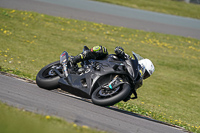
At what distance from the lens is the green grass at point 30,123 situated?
3747 millimetres

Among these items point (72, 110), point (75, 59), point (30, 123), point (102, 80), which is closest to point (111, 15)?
point (75, 59)

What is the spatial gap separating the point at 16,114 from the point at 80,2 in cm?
1882

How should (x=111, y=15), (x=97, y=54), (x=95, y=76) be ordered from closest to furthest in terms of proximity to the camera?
(x=95, y=76)
(x=97, y=54)
(x=111, y=15)

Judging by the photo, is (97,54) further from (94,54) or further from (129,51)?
(129,51)

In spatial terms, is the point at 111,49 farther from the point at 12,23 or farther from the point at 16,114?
the point at 16,114

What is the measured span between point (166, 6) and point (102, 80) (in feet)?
76.5

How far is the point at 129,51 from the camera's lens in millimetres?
14023

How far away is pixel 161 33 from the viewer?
18312 mm

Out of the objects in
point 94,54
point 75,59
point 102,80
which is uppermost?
point 94,54

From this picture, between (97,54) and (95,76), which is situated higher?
(97,54)

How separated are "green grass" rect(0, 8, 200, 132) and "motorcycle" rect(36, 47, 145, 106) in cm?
124

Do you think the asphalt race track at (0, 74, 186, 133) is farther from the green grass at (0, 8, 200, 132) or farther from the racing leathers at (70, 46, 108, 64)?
the green grass at (0, 8, 200, 132)

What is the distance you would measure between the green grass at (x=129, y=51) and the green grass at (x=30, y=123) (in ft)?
10.1

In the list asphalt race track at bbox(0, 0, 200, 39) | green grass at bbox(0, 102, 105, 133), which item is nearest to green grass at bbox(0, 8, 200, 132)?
asphalt race track at bbox(0, 0, 200, 39)
